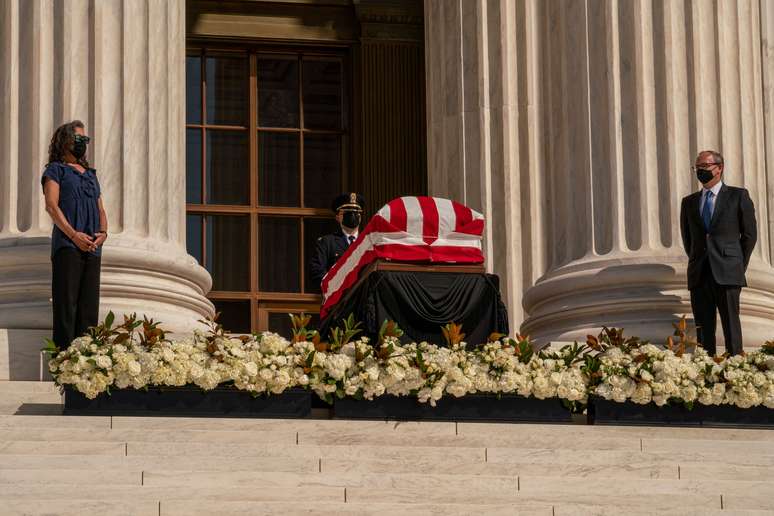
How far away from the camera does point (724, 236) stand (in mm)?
18484

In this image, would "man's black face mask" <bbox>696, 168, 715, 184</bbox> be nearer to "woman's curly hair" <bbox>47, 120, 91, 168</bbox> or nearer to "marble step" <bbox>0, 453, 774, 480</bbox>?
"marble step" <bbox>0, 453, 774, 480</bbox>

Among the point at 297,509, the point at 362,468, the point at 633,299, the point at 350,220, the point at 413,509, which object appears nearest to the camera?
the point at 297,509

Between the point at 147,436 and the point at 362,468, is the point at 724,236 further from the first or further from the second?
the point at 147,436

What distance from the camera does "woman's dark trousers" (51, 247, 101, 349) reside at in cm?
1719

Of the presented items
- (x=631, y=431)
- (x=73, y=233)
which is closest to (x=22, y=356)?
(x=73, y=233)

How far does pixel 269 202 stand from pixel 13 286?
9.42 m

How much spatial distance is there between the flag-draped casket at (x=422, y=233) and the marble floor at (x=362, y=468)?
122 inches

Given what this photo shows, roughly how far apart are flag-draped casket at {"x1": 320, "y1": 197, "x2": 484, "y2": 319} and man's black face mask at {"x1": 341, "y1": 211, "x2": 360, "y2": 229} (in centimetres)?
261

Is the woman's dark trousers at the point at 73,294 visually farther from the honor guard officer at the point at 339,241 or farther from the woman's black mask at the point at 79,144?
the honor guard officer at the point at 339,241

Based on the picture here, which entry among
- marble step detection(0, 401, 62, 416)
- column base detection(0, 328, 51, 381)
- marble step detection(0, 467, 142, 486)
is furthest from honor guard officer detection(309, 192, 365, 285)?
marble step detection(0, 467, 142, 486)

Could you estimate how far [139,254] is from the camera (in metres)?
20.2

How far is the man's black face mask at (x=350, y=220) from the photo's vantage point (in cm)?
2136

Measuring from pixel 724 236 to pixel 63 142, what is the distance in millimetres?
6803

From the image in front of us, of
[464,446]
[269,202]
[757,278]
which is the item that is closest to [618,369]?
[464,446]
